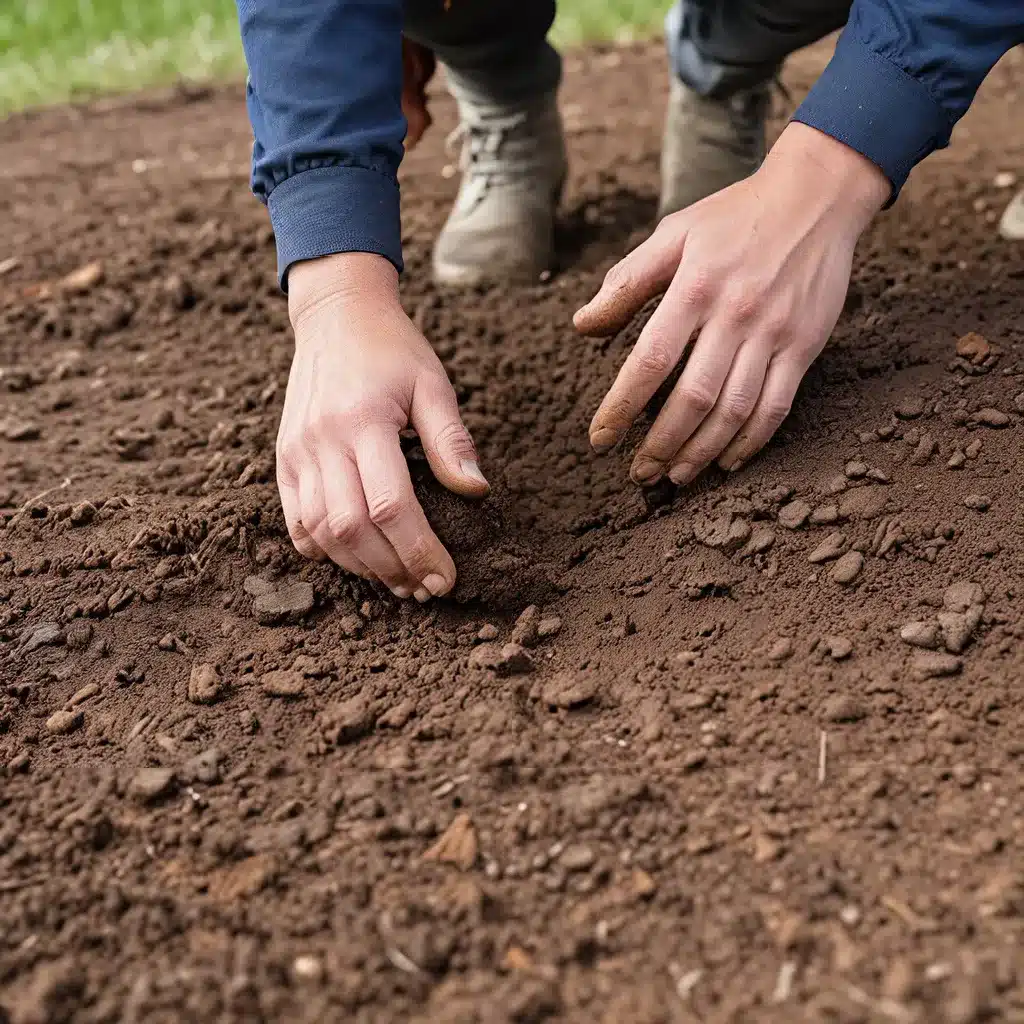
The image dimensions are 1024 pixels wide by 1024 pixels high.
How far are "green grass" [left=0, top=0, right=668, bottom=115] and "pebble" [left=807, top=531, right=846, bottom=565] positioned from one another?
11.9ft

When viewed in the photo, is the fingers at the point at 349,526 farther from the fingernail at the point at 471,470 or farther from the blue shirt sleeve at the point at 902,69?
the blue shirt sleeve at the point at 902,69

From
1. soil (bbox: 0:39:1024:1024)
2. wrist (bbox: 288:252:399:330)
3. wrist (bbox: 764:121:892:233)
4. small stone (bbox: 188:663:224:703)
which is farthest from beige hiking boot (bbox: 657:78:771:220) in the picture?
small stone (bbox: 188:663:224:703)

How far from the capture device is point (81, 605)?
1.63 m

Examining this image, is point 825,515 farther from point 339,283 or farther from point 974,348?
point 339,283

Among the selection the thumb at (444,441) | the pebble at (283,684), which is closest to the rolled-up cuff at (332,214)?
the thumb at (444,441)

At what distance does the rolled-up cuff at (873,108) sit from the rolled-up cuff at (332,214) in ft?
2.00

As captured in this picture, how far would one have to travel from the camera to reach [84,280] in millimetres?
2752

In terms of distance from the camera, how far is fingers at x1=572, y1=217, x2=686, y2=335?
148cm

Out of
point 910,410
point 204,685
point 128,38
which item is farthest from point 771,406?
point 128,38

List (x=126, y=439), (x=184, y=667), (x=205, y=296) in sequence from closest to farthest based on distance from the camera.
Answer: (x=184, y=667)
(x=126, y=439)
(x=205, y=296)

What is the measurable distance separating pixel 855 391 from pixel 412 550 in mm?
747

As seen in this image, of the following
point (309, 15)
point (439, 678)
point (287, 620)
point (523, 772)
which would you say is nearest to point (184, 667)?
point (287, 620)

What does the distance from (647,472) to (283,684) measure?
0.58 metres

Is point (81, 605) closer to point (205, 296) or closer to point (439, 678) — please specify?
point (439, 678)
